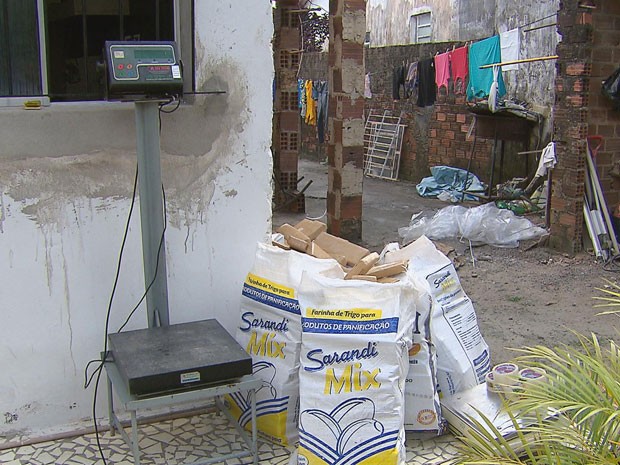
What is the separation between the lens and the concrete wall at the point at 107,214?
10.2 ft

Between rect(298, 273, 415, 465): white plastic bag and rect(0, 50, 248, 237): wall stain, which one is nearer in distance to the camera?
rect(298, 273, 415, 465): white plastic bag

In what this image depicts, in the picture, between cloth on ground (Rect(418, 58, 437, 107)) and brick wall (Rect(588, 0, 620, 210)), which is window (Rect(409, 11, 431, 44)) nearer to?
cloth on ground (Rect(418, 58, 437, 107))

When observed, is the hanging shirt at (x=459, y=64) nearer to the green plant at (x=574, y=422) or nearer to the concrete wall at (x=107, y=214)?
the concrete wall at (x=107, y=214)

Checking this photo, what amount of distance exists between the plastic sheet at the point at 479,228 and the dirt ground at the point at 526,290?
0.53ft

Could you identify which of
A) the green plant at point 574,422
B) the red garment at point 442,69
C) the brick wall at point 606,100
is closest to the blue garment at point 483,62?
the red garment at point 442,69

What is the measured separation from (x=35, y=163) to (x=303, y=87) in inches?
484

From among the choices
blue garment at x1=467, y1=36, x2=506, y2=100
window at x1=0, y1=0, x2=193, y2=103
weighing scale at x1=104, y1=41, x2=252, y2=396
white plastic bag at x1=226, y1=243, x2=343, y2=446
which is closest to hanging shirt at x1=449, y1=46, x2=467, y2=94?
blue garment at x1=467, y1=36, x2=506, y2=100

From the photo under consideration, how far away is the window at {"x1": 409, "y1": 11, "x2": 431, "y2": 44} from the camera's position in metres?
13.8

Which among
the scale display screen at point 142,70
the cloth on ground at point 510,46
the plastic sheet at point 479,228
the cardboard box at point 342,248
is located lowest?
the plastic sheet at point 479,228

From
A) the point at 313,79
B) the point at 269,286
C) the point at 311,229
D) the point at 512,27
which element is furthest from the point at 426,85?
the point at 269,286

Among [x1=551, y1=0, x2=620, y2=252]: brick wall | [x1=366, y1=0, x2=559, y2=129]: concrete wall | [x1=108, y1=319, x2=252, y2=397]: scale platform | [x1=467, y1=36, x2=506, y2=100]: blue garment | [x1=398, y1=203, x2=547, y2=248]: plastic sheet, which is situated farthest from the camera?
[x1=467, y1=36, x2=506, y2=100]: blue garment

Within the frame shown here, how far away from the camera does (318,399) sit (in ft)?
9.53

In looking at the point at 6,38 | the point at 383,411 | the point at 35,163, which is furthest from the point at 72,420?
the point at 6,38

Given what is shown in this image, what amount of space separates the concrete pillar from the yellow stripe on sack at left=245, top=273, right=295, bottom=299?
3953 millimetres
